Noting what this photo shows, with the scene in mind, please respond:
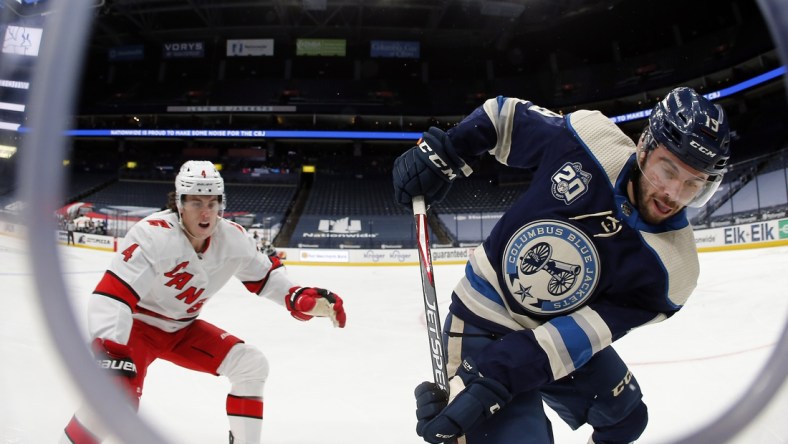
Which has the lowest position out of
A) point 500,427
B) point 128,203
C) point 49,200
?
point 500,427

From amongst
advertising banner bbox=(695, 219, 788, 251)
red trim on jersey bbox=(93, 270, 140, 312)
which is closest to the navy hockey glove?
red trim on jersey bbox=(93, 270, 140, 312)

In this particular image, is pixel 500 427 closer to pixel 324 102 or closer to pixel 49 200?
pixel 49 200

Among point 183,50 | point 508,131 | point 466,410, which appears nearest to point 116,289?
point 466,410

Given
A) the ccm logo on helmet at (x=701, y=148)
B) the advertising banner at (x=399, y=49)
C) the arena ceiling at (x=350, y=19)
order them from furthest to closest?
the advertising banner at (x=399, y=49)
the arena ceiling at (x=350, y=19)
the ccm logo on helmet at (x=701, y=148)

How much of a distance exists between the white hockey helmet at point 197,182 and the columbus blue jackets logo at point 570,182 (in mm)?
985

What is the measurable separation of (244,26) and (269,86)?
2458mm

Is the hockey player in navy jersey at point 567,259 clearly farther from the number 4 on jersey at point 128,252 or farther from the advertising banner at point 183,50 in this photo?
the advertising banner at point 183,50

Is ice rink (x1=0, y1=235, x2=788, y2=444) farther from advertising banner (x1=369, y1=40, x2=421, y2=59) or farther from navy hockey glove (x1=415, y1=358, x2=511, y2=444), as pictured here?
advertising banner (x1=369, y1=40, x2=421, y2=59)

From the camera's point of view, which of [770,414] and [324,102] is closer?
[770,414]

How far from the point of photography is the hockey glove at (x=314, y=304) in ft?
5.28

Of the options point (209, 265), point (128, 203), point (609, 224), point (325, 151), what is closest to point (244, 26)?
point (325, 151)

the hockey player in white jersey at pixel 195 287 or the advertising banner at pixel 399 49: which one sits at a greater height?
the advertising banner at pixel 399 49

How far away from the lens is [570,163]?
1.03m

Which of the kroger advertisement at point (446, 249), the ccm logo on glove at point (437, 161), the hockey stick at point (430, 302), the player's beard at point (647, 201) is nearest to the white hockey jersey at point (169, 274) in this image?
the hockey stick at point (430, 302)
